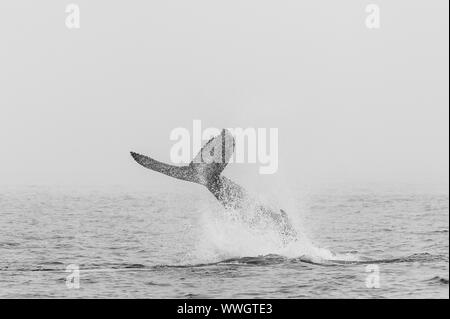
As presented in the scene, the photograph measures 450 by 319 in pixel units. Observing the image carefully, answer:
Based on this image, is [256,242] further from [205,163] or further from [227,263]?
[205,163]

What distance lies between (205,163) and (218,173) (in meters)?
0.40

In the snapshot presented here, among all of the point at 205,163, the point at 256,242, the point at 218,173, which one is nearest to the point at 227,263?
the point at 256,242

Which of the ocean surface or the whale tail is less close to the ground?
the whale tail

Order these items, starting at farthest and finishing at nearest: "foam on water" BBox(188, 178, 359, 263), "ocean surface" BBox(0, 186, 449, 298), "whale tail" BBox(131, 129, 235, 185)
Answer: "foam on water" BBox(188, 178, 359, 263), "whale tail" BBox(131, 129, 235, 185), "ocean surface" BBox(0, 186, 449, 298)

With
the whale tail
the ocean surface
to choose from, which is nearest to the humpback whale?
the whale tail

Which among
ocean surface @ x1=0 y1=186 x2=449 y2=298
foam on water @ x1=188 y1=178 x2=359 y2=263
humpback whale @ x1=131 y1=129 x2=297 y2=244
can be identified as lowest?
ocean surface @ x1=0 y1=186 x2=449 y2=298

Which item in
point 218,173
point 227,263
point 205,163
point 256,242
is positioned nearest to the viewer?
point 205,163

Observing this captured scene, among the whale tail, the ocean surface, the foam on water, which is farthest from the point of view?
the foam on water

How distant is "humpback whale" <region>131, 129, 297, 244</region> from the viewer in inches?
728

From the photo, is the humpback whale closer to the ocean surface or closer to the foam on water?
the foam on water

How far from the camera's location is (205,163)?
749 inches

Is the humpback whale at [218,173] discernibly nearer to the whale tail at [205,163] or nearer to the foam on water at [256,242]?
the whale tail at [205,163]
